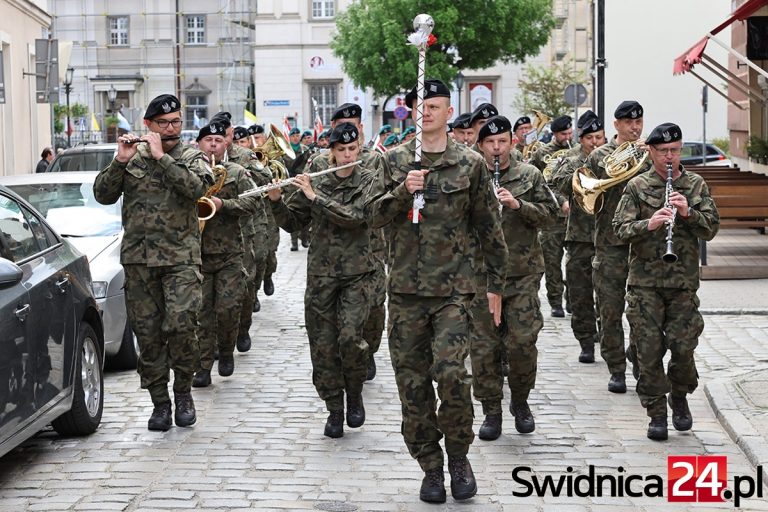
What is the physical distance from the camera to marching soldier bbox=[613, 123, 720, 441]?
830 centimetres

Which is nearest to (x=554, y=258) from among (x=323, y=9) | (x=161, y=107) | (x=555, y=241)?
(x=555, y=241)

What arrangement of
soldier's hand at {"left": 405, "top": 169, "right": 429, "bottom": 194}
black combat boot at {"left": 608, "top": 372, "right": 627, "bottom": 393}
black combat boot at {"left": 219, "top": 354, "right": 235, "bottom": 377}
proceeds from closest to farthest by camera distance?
soldier's hand at {"left": 405, "top": 169, "right": 429, "bottom": 194}, black combat boot at {"left": 608, "top": 372, "right": 627, "bottom": 393}, black combat boot at {"left": 219, "top": 354, "right": 235, "bottom": 377}

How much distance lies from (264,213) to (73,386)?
5.94 m

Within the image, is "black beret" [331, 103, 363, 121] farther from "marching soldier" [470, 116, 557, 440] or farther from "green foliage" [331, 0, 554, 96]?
"green foliage" [331, 0, 554, 96]

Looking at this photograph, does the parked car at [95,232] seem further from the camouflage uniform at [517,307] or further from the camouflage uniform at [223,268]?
the camouflage uniform at [517,307]

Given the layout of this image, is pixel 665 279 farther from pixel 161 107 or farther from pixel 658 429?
pixel 161 107

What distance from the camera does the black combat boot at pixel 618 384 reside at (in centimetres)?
997

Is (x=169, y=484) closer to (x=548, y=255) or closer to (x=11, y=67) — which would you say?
(x=548, y=255)

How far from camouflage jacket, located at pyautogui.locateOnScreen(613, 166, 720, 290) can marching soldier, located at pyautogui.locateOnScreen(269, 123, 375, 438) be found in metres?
1.68

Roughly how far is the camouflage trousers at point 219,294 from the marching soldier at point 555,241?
13.1ft

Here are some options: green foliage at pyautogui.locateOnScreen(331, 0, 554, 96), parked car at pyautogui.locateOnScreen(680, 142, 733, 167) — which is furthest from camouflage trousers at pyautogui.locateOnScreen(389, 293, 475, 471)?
green foliage at pyautogui.locateOnScreen(331, 0, 554, 96)

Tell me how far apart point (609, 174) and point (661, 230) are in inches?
60.1

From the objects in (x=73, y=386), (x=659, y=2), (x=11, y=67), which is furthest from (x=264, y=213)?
(x=659, y=2)

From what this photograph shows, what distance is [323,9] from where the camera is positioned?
198 feet
